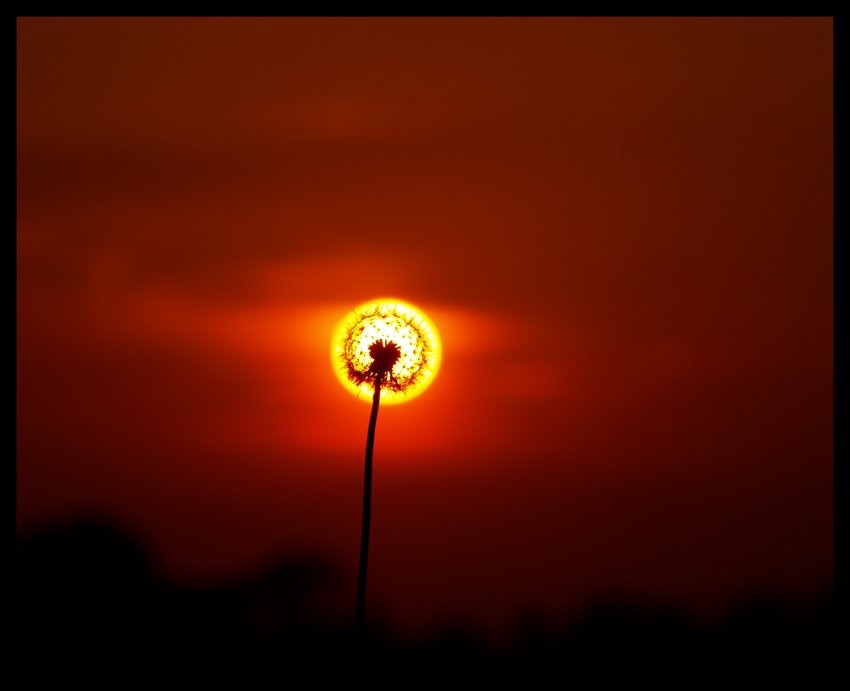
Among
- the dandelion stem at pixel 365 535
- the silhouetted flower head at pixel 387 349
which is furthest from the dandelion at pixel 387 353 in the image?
the dandelion stem at pixel 365 535

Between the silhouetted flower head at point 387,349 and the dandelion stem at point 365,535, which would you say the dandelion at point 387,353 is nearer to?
the silhouetted flower head at point 387,349

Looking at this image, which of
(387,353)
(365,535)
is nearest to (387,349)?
(387,353)

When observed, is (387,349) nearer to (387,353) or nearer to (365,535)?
(387,353)

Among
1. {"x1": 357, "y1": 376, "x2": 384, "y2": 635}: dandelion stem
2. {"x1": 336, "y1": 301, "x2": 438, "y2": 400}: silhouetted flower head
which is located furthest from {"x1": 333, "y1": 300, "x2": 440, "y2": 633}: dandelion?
{"x1": 357, "y1": 376, "x2": 384, "y2": 635}: dandelion stem

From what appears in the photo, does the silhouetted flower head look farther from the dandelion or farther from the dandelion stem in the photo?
the dandelion stem

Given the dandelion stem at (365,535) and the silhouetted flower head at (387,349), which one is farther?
the silhouetted flower head at (387,349)

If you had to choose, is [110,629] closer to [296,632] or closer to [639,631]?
[296,632]

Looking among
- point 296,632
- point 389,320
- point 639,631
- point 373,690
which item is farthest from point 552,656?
point 373,690
